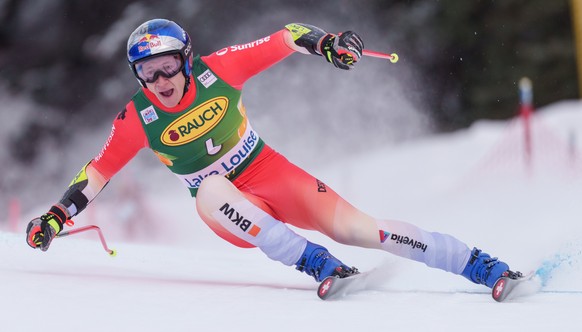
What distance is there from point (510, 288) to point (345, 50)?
1.17m

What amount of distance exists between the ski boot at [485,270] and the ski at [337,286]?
1.53 ft

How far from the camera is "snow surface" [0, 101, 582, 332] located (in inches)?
118

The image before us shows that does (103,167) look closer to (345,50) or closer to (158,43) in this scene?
(158,43)

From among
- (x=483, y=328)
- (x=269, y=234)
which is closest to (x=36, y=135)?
(x=269, y=234)

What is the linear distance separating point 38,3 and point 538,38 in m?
7.25

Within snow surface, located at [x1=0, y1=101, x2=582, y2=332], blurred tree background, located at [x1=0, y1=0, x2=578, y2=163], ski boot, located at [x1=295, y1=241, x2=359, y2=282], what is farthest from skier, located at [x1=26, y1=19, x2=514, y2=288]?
blurred tree background, located at [x1=0, y1=0, x2=578, y2=163]

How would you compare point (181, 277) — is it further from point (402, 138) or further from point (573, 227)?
point (402, 138)

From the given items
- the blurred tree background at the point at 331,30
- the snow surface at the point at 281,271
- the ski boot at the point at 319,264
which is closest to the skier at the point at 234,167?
the ski boot at the point at 319,264

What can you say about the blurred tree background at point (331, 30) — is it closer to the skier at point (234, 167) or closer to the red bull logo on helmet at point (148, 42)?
the skier at point (234, 167)

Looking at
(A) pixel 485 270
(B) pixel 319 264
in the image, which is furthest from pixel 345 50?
(A) pixel 485 270

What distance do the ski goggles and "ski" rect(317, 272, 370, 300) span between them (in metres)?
1.11

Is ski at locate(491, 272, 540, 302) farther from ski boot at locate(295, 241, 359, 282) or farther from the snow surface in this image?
ski boot at locate(295, 241, 359, 282)

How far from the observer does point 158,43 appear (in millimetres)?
3799

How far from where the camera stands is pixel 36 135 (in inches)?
433
